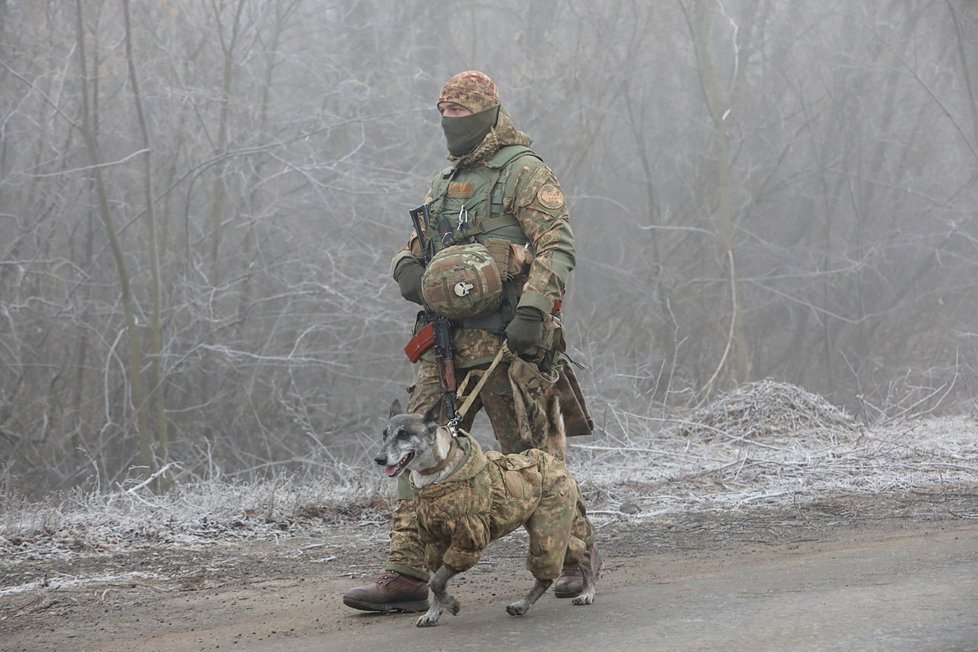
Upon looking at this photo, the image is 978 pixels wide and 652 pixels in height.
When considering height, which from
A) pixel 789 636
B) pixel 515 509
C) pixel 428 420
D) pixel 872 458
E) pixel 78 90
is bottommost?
pixel 872 458

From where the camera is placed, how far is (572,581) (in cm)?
541

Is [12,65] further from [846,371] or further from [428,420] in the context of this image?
[846,371]

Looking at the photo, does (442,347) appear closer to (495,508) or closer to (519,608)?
(495,508)

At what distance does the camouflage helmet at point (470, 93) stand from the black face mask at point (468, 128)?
0.03m

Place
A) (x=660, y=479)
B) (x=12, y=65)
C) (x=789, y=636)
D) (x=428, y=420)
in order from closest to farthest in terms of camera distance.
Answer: (x=789, y=636) → (x=428, y=420) → (x=660, y=479) → (x=12, y=65)

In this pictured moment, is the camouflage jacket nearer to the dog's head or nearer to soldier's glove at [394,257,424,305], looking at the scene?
soldier's glove at [394,257,424,305]

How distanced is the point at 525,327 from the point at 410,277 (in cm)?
74

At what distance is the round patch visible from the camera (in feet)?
17.8

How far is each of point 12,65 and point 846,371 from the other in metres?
14.9

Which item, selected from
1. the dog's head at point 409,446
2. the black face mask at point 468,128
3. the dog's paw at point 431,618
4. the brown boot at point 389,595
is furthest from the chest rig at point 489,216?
the dog's paw at point 431,618

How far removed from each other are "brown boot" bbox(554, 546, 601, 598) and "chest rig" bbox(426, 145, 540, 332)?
108 centimetres

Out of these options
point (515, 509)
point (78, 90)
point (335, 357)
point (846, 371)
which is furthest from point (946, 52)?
point (515, 509)

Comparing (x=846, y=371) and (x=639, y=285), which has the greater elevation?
(x=639, y=285)

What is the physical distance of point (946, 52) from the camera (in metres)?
22.1
